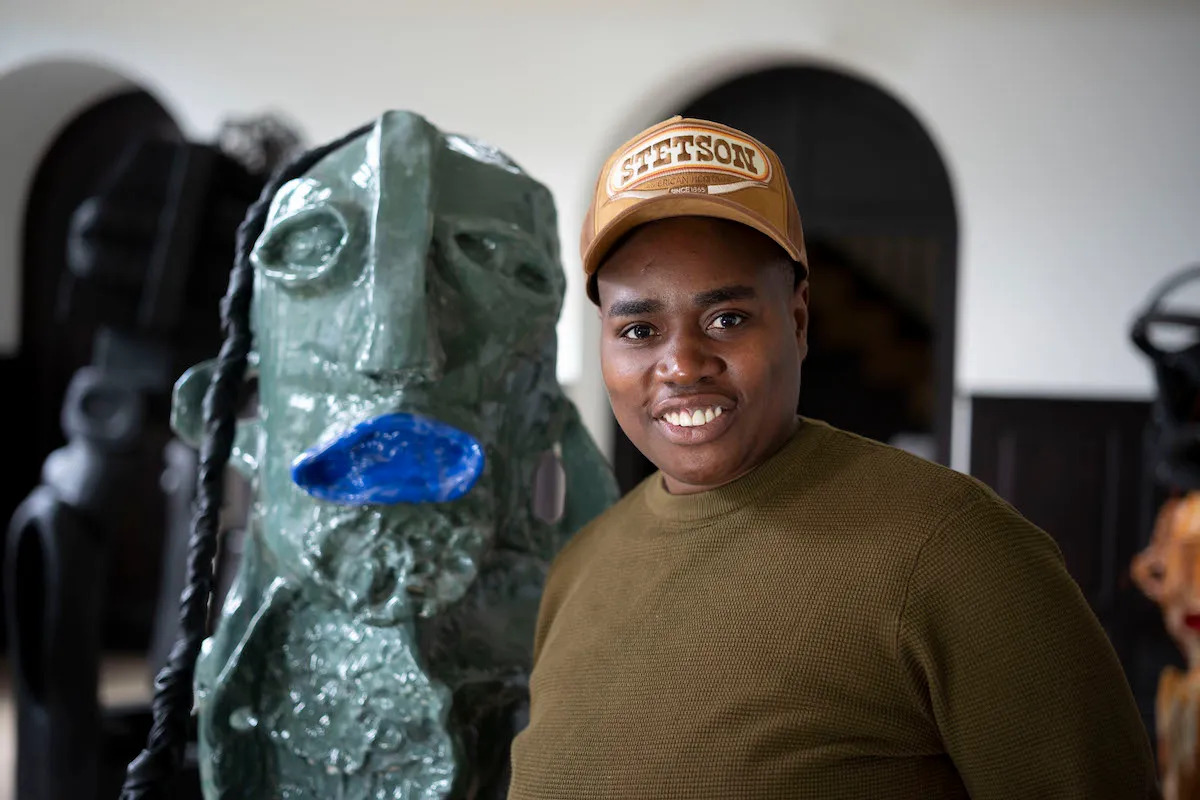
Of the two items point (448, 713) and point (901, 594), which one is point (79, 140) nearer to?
point (448, 713)

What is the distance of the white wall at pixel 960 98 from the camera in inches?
175

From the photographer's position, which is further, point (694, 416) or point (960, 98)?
point (960, 98)

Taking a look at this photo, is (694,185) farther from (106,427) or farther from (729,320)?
(106,427)

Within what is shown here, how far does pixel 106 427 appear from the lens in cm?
265

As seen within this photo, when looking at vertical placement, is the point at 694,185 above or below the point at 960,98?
below

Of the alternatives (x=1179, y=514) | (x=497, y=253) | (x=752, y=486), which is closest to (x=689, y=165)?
(x=752, y=486)

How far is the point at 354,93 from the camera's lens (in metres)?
5.35

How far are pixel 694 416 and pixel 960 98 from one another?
13.1ft

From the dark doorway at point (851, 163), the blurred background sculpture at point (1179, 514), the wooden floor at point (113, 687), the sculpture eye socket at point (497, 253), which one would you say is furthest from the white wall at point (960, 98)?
the sculpture eye socket at point (497, 253)

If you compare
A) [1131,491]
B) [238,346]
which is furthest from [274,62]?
[238,346]

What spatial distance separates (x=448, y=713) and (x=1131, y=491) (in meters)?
3.79

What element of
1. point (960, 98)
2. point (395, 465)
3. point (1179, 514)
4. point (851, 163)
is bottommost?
point (1179, 514)

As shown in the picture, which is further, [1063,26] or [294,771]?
[1063,26]

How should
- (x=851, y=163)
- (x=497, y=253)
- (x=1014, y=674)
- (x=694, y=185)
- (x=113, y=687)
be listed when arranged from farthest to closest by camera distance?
(x=113, y=687), (x=851, y=163), (x=497, y=253), (x=694, y=185), (x=1014, y=674)
